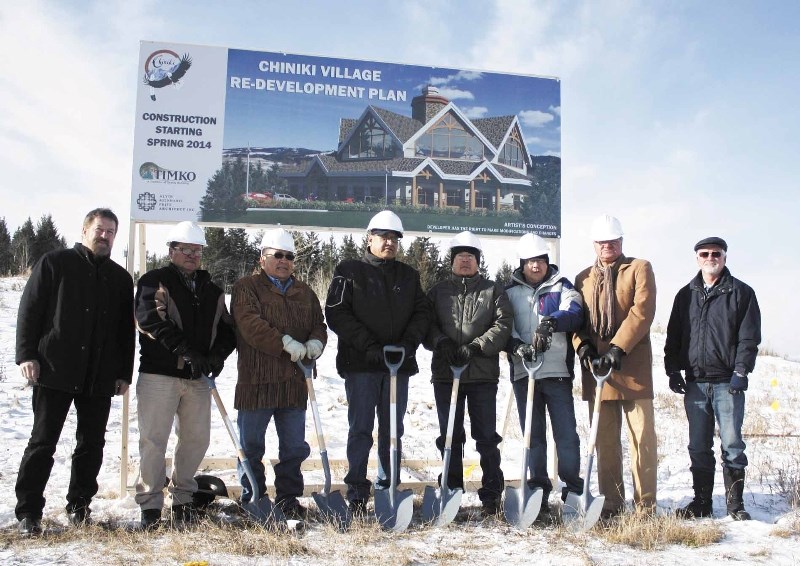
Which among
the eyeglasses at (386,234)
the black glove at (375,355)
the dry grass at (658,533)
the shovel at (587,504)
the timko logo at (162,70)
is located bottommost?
the dry grass at (658,533)

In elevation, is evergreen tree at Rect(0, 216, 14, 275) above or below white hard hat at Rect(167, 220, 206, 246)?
above

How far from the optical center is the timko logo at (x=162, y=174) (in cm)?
585

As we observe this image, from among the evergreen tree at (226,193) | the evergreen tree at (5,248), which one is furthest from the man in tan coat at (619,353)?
the evergreen tree at (5,248)

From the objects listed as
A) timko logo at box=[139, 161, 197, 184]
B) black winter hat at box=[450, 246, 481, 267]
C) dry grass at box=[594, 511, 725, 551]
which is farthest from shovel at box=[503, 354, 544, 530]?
timko logo at box=[139, 161, 197, 184]

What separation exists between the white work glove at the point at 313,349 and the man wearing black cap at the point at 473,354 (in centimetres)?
88

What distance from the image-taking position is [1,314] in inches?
462

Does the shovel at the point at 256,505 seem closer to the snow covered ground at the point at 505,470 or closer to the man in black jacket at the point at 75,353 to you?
the snow covered ground at the point at 505,470

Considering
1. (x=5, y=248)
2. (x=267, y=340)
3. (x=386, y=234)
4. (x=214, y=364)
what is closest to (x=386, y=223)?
(x=386, y=234)

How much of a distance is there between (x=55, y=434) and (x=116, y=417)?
10.7ft

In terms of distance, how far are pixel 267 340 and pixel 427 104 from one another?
3218 millimetres

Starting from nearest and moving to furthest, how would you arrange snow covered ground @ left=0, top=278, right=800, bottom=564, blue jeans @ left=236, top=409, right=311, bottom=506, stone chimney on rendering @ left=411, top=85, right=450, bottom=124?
snow covered ground @ left=0, top=278, right=800, bottom=564, blue jeans @ left=236, top=409, right=311, bottom=506, stone chimney on rendering @ left=411, top=85, right=450, bottom=124

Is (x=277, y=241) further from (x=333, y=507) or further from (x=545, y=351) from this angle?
(x=545, y=351)

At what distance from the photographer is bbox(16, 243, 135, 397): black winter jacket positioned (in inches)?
175

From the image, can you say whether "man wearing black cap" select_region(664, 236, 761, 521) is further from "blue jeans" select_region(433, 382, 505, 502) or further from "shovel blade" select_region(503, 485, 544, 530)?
"blue jeans" select_region(433, 382, 505, 502)
